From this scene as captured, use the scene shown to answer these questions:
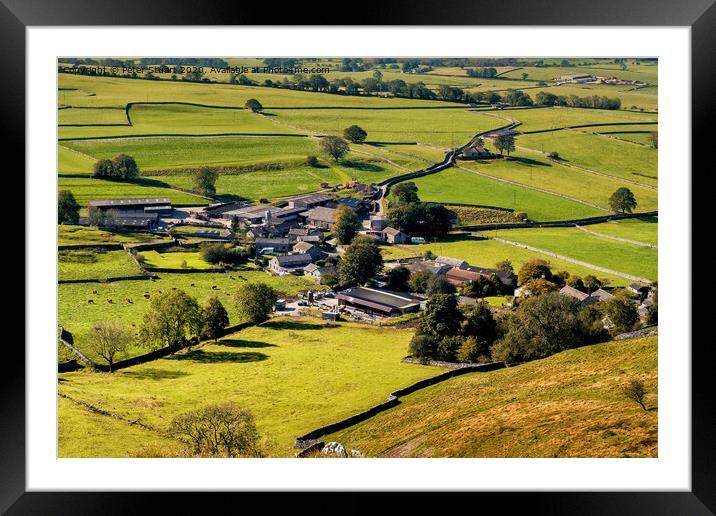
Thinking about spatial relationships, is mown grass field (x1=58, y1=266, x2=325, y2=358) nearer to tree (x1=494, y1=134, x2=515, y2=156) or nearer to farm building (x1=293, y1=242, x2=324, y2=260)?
farm building (x1=293, y1=242, x2=324, y2=260)

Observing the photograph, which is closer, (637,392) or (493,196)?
(637,392)

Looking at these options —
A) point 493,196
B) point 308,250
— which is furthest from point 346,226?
point 493,196

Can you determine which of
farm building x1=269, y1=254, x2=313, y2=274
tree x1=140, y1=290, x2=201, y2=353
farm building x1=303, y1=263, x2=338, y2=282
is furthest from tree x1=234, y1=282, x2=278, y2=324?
farm building x1=269, y1=254, x2=313, y2=274

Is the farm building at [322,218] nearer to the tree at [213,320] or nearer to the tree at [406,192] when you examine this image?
the tree at [406,192]

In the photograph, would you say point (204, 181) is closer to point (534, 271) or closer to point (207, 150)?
point (207, 150)

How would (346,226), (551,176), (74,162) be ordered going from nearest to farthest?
1. (74,162)
2. (346,226)
3. (551,176)
